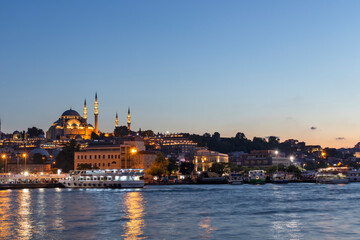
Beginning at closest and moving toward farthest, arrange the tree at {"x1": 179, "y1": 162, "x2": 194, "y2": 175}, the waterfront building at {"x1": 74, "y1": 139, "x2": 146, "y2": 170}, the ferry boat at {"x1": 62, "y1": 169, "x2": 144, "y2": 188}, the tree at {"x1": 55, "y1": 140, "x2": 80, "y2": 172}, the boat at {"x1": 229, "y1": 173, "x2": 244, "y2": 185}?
the ferry boat at {"x1": 62, "y1": 169, "x2": 144, "y2": 188}
the boat at {"x1": 229, "y1": 173, "x2": 244, "y2": 185}
the waterfront building at {"x1": 74, "y1": 139, "x2": 146, "y2": 170}
the tree at {"x1": 55, "y1": 140, "x2": 80, "y2": 172}
the tree at {"x1": 179, "y1": 162, "x2": 194, "y2": 175}

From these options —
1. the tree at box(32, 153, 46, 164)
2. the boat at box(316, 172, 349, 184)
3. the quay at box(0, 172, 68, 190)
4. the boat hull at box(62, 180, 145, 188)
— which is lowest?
the boat at box(316, 172, 349, 184)

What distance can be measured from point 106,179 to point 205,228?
6642 centimetres

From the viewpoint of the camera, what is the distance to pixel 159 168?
12519cm

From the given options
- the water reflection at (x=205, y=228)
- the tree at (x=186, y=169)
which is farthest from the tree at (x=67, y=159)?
the water reflection at (x=205, y=228)

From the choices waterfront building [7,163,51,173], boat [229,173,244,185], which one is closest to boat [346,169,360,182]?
boat [229,173,244,185]

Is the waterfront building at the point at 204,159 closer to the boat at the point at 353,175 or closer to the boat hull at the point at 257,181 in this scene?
the boat at the point at 353,175

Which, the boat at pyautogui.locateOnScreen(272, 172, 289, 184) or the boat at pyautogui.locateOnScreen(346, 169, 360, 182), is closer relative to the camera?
the boat at pyautogui.locateOnScreen(272, 172, 289, 184)

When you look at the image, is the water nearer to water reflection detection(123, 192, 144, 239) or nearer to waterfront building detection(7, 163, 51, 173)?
water reflection detection(123, 192, 144, 239)

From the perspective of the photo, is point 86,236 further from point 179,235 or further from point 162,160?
point 162,160

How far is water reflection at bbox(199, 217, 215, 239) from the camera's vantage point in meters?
33.7

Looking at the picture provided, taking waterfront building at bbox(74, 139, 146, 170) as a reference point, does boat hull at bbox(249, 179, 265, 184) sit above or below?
below

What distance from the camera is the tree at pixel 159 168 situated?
125188mm

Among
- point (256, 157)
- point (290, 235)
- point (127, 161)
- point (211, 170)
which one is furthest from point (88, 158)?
point (290, 235)

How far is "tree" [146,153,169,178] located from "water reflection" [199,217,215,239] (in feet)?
270
